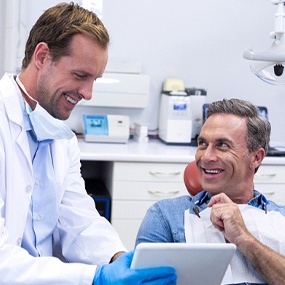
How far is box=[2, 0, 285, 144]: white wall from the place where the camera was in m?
3.98

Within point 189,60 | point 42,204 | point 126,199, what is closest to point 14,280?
point 42,204

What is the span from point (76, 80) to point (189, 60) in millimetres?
2374

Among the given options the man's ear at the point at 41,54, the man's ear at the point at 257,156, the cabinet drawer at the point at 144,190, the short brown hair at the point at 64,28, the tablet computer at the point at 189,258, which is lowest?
the cabinet drawer at the point at 144,190

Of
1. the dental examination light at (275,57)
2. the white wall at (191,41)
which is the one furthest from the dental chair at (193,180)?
the white wall at (191,41)

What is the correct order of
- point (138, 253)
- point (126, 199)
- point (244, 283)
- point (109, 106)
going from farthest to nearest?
point (109, 106)
point (126, 199)
point (244, 283)
point (138, 253)

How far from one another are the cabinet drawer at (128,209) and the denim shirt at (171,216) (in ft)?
4.51

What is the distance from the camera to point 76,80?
178 centimetres

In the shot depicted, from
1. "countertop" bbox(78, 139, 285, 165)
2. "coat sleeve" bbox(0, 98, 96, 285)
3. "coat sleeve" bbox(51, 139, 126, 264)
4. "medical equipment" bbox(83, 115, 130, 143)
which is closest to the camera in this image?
"coat sleeve" bbox(0, 98, 96, 285)

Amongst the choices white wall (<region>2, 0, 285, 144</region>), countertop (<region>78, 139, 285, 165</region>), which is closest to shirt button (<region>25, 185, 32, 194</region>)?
countertop (<region>78, 139, 285, 165</region>)

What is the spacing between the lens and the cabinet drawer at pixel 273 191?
3562 millimetres

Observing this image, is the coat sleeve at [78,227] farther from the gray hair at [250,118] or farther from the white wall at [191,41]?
the white wall at [191,41]

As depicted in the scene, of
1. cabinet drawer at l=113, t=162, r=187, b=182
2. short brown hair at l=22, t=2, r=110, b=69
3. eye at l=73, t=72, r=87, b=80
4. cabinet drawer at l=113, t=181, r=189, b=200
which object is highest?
short brown hair at l=22, t=2, r=110, b=69

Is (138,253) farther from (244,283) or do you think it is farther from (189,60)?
(189,60)

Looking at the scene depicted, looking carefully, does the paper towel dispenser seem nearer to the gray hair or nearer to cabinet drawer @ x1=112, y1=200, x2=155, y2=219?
cabinet drawer @ x1=112, y1=200, x2=155, y2=219
